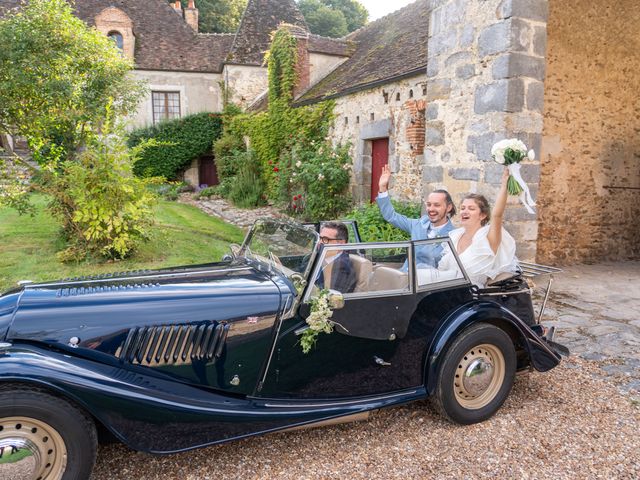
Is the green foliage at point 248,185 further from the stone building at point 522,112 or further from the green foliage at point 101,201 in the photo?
the green foliage at point 101,201

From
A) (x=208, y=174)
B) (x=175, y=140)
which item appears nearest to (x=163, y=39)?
(x=175, y=140)

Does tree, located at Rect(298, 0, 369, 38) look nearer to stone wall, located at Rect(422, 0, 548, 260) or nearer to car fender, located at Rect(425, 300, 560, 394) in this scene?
stone wall, located at Rect(422, 0, 548, 260)

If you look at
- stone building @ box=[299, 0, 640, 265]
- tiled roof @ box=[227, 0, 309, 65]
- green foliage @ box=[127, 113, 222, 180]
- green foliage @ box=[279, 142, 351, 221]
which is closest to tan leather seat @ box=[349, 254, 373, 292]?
stone building @ box=[299, 0, 640, 265]

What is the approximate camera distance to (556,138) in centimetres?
687

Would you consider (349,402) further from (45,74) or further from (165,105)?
(165,105)

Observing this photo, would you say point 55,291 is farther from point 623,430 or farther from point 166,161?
point 166,161

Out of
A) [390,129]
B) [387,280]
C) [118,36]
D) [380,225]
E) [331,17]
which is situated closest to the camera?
[387,280]

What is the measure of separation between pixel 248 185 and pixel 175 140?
241 inches

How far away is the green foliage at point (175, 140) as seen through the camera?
19453mm

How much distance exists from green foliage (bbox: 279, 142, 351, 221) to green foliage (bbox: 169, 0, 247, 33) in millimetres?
19663

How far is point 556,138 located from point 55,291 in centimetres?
655

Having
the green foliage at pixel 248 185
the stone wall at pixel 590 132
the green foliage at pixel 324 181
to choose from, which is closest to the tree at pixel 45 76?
the green foliage at pixel 324 181

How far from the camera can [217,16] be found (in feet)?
92.5

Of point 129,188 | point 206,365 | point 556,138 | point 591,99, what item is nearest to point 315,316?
point 206,365
